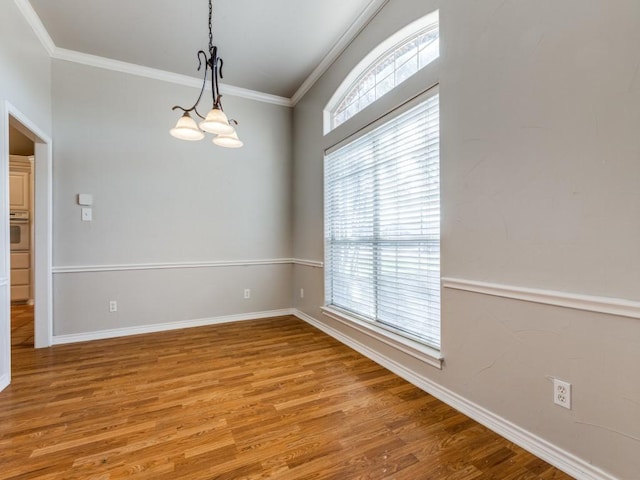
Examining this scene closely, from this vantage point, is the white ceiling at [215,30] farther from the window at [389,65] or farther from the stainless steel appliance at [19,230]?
the stainless steel appliance at [19,230]

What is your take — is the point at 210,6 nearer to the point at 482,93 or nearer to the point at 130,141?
the point at 130,141

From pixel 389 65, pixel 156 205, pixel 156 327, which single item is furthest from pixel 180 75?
pixel 156 327

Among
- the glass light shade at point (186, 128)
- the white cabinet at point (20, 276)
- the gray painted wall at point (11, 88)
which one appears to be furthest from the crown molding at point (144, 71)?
the white cabinet at point (20, 276)

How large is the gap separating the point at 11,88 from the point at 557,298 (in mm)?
3975

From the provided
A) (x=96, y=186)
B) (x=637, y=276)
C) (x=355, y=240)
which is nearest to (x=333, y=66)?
(x=355, y=240)

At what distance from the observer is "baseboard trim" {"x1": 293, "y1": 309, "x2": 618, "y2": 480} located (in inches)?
55.4

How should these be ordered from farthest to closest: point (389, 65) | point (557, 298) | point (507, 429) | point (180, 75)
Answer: point (180, 75), point (389, 65), point (507, 429), point (557, 298)

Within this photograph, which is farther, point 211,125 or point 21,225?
point 21,225

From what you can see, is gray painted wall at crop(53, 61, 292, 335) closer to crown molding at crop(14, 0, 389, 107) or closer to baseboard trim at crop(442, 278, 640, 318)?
crown molding at crop(14, 0, 389, 107)

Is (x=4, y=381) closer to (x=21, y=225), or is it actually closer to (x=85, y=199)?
(x=85, y=199)

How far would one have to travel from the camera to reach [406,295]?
2.48m

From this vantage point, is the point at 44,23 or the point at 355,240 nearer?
the point at 44,23

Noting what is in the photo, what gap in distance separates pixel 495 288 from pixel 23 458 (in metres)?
2.64

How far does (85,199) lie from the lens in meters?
3.34
